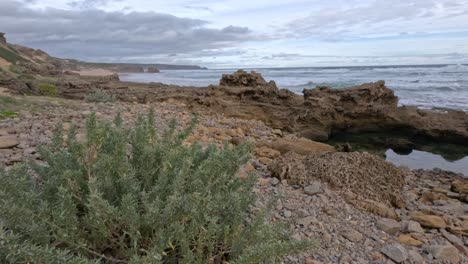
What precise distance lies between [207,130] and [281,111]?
4435mm

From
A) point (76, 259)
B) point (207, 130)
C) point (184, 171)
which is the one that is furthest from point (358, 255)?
point (207, 130)

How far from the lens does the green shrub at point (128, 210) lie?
2.04 meters

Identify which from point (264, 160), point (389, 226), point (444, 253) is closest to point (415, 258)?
point (444, 253)

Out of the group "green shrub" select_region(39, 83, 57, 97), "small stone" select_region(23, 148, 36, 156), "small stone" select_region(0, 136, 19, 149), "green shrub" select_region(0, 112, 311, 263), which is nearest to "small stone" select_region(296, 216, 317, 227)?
"green shrub" select_region(0, 112, 311, 263)

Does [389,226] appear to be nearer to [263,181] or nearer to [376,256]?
[376,256]

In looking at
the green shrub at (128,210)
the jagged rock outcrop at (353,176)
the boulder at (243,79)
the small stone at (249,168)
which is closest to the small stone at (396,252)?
the jagged rock outcrop at (353,176)

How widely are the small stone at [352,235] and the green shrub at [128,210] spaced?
1.32 m

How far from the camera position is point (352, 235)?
382cm

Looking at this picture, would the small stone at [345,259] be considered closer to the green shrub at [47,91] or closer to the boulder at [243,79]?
the boulder at [243,79]

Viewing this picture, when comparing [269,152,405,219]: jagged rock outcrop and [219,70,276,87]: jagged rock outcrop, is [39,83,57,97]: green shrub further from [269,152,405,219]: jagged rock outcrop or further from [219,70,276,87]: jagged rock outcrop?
[269,152,405,219]: jagged rock outcrop

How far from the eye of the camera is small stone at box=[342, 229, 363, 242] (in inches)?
149

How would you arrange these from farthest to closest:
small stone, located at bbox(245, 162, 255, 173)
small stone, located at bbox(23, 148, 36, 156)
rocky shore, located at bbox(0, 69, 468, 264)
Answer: small stone, located at bbox(245, 162, 255, 173) < small stone, located at bbox(23, 148, 36, 156) < rocky shore, located at bbox(0, 69, 468, 264)

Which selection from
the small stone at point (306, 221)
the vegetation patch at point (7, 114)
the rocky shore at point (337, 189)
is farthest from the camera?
the vegetation patch at point (7, 114)

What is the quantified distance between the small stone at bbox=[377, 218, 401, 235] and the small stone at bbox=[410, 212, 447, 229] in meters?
0.49
